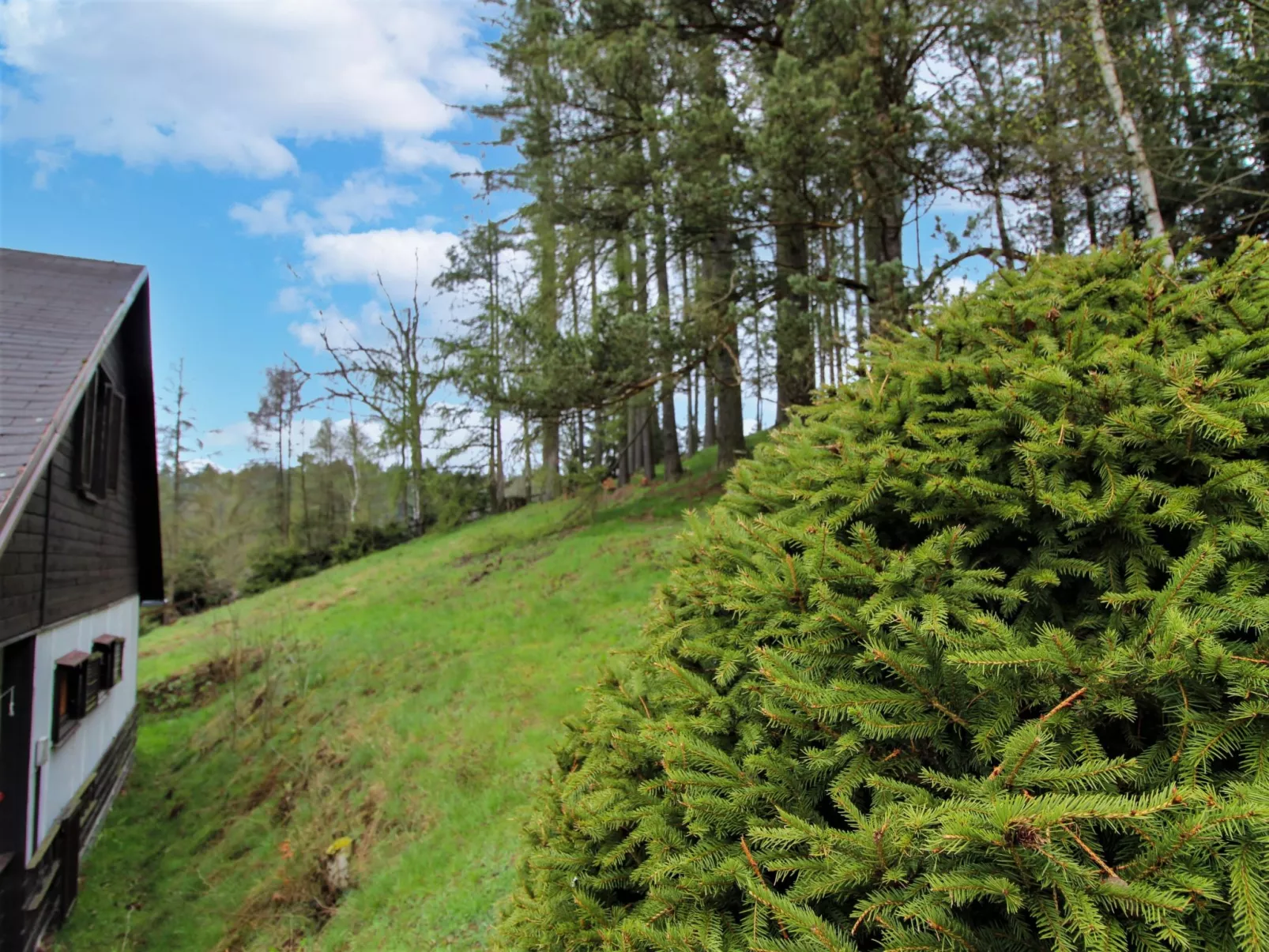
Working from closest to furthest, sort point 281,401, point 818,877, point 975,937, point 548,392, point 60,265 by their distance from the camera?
1. point 975,937
2. point 818,877
3. point 60,265
4. point 548,392
5. point 281,401

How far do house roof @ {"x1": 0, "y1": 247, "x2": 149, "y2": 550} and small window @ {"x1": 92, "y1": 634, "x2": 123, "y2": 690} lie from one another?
11.3ft

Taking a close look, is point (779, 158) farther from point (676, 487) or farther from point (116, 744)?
point (116, 744)

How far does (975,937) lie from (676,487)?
14626 mm

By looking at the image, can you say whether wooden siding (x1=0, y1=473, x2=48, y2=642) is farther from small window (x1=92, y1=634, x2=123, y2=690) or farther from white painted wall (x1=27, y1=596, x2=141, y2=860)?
small window (x1=92, y1=634, x2=123, y2=690)

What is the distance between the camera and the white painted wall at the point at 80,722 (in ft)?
18.9

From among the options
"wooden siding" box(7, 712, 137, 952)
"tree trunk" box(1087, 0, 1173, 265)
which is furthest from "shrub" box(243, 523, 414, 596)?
"tree trunk" box(1087, 0, 1173, 265)

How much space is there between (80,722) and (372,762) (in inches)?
125

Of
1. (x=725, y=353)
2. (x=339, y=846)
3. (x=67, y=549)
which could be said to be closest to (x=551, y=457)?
(x=725, y=353)

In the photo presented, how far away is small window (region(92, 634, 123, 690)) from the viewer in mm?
7926

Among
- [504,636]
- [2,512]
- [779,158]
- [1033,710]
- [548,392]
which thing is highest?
[779,158]

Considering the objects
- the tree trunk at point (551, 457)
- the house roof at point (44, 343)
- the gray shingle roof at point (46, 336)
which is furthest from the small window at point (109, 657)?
the tree trunk at point (551, 457)

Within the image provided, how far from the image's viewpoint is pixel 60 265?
8.37 meters

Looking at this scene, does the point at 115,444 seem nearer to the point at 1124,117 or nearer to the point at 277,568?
the point at 1124,117

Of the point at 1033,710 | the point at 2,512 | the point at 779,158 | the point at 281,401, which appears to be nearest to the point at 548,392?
the point at 779,158
